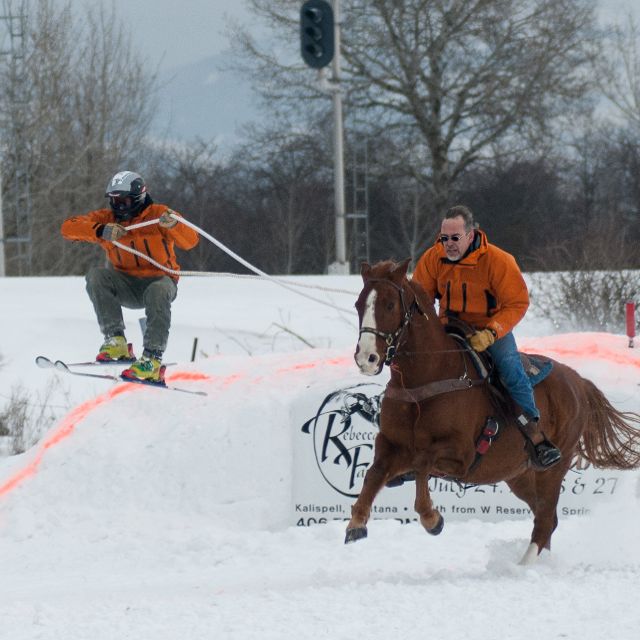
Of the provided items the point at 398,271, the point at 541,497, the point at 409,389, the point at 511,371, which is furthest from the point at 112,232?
the point at 541,497

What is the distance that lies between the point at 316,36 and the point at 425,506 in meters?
9.98

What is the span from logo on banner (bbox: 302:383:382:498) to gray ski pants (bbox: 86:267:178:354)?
A: 1.59m

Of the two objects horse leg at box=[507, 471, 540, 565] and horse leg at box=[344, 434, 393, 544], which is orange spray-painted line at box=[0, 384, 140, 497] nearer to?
horse leg at box=[507, 471, 540, 565]

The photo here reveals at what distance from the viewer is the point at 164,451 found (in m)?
10.5

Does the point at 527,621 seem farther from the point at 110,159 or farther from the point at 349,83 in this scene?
the point at 349,83

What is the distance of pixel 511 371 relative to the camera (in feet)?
26.0

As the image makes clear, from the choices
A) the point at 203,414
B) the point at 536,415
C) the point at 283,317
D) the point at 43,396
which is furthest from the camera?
the point at 283,317

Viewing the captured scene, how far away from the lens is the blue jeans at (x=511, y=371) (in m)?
7.93

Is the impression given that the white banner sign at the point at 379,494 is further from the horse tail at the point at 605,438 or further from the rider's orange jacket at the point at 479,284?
the rider's orange jacket at the point at 479,284

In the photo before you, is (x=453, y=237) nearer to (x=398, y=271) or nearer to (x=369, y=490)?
(x=398, y=271)

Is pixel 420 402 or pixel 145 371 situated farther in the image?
pixel 145 371

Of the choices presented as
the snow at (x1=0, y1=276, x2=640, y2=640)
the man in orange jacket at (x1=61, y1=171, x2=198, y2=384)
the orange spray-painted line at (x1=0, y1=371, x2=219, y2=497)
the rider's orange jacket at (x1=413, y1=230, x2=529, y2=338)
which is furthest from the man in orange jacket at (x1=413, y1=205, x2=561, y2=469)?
the orange spray-painted line at (x1=0, y1=371, x2=219, y2=497)

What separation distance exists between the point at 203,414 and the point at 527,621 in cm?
457

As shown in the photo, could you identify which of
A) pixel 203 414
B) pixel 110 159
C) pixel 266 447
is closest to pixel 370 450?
pixel 266 447
